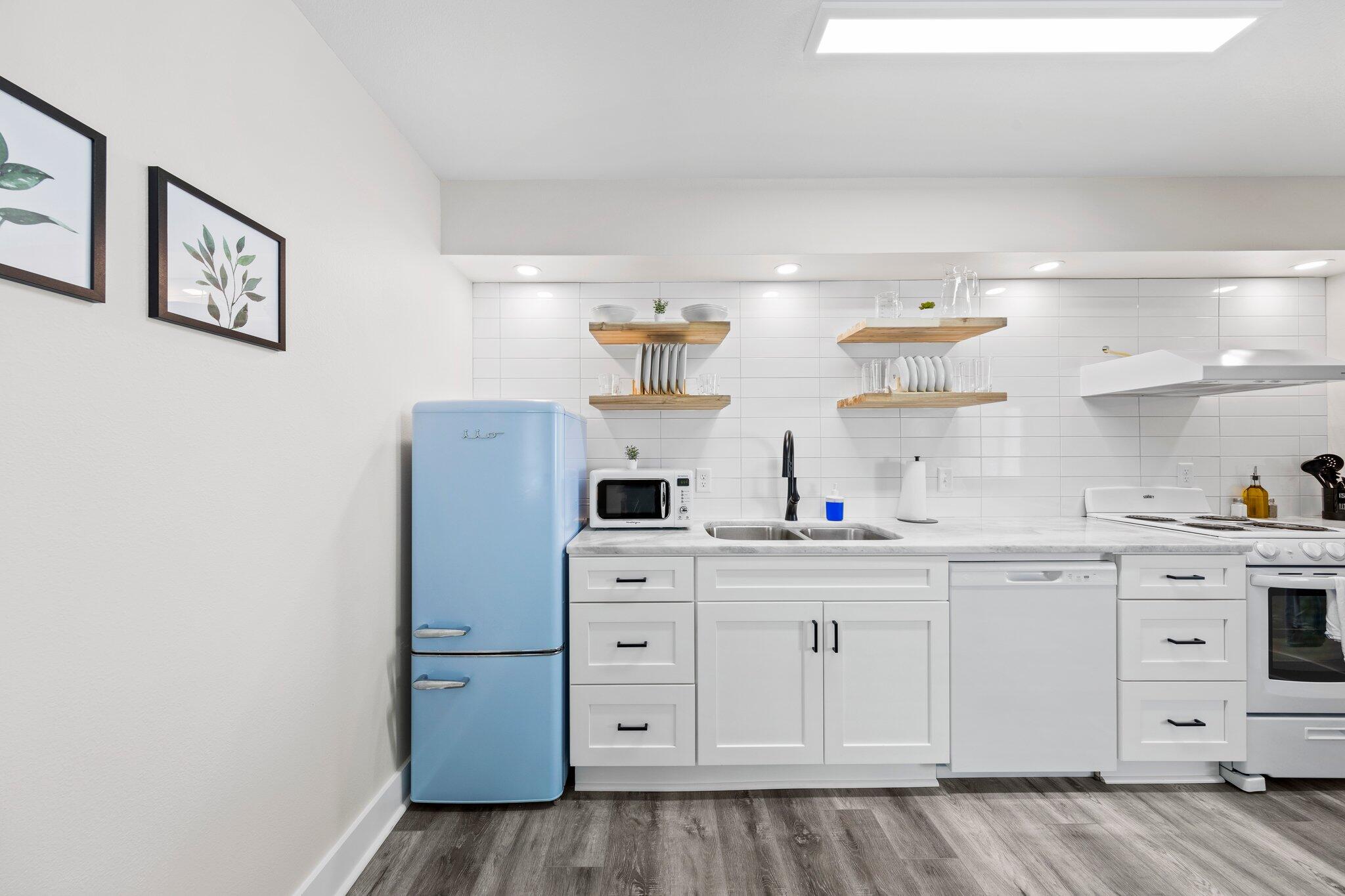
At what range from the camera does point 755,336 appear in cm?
309

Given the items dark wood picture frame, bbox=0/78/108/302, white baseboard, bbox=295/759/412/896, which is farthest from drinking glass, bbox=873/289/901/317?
white baseboard, bbox=295/759/412/896

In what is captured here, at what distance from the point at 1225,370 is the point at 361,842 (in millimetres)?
3428

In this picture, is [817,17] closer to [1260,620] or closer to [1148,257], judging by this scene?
[1148,257]

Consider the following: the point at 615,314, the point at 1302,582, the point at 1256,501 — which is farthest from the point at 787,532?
the point at 1256,501

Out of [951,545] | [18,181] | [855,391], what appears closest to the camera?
[18,181]

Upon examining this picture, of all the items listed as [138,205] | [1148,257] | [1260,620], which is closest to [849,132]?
[1148,257]

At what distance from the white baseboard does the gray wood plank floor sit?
0.04 m

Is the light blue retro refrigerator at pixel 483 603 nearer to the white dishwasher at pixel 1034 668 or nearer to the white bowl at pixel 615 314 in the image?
the white bowl at pixel 615 314

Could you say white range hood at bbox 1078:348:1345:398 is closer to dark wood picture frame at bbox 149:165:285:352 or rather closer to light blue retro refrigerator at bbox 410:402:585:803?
light blue retro refrigerator at bbox 410:402:585:803

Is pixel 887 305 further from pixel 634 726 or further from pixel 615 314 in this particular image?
pixel 634 726

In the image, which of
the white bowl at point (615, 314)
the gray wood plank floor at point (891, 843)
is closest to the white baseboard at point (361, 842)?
the gray wood plank floor at point (891, 843)

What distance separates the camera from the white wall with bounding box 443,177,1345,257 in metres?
2.63

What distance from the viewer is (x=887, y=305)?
2889 millimetres

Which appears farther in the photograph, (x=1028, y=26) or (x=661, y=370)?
(x=661, y=370)
